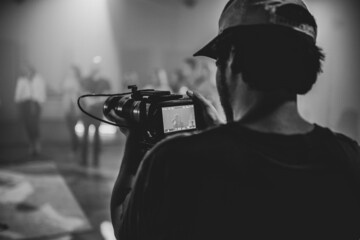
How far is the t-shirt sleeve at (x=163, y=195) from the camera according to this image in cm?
53

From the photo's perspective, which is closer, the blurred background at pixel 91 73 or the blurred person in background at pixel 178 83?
the blurred background at pixel 91 73

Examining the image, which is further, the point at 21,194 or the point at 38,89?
the point at 38,89

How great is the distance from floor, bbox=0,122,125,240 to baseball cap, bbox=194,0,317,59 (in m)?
Answer: 2.25

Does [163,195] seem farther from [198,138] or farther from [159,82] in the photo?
[159,82]

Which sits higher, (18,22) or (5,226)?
(18,22)

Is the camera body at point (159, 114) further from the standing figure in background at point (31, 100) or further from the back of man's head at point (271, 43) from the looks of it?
the standing figure in background at point (31, 100)

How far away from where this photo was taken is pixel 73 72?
5.15m

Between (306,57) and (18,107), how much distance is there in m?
5.09

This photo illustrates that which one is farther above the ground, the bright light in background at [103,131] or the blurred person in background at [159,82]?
the blurred person in background at [159,82]

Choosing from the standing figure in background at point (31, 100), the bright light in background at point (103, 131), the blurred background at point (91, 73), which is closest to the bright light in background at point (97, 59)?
the blurred background at point (91, 73)

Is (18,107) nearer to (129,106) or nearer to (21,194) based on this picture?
(21,194)

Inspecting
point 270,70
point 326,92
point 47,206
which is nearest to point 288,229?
point 270,70

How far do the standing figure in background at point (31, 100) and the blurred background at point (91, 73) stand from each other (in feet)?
0.06

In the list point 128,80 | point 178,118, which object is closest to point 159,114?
point 178,118
